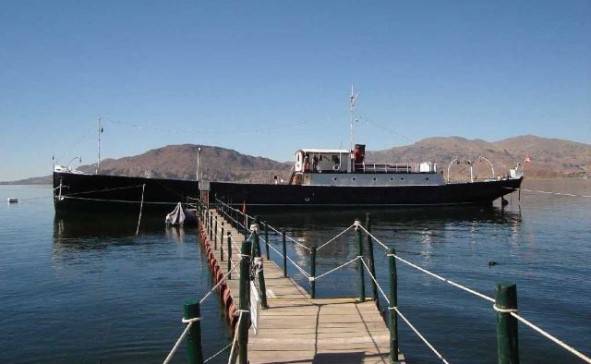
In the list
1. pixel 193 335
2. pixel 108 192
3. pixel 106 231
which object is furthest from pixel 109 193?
pixel 193 335

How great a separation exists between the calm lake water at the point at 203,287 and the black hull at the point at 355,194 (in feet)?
37.0

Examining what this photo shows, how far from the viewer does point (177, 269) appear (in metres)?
21.7

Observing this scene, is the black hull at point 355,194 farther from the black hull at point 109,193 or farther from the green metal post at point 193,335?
the green metal post at point 193,335

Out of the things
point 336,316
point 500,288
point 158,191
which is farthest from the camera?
point 158,191

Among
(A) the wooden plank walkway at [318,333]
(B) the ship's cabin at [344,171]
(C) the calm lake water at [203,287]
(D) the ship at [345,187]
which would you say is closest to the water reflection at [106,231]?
(C) the calm lake water at [203,287]

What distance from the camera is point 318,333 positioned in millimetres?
7879

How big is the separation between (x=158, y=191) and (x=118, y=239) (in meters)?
13.4

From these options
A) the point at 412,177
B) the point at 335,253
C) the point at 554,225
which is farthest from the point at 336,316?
the point at 412,177

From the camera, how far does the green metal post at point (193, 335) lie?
424cm

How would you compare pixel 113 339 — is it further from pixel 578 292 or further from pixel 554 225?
pixel 554 225

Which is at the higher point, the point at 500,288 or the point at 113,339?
the point at 500,288

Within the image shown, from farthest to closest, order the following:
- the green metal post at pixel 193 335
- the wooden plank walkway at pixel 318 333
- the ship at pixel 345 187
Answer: the ship at pixel 345 187 → the wooden plank walkway at pixel 318 333 → the green metal post at pixel 193 335

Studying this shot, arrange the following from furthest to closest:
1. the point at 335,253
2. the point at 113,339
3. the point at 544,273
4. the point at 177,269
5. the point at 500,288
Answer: the point at 335,253 < the point at 177,269 < the point at 544,273 < the point at 113,339 < the point at 500,288

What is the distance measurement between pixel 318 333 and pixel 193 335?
3.98m
